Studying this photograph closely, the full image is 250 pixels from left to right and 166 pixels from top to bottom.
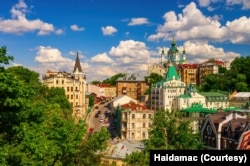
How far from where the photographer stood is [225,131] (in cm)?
4581

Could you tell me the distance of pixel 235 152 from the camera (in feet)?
56.0

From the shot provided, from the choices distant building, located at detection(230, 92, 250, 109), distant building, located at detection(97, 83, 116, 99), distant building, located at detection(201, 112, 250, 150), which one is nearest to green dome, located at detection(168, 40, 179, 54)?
distant building, located at detection(97, 83, 116, 99)

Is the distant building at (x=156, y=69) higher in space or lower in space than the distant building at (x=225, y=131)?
higher

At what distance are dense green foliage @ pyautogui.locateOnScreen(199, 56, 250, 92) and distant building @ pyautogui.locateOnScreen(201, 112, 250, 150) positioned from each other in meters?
67.0

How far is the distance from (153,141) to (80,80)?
66.0 metres

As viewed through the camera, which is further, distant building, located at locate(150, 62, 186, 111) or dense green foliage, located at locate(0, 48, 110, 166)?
distant building, located at locate(150, 62, 186, 111)

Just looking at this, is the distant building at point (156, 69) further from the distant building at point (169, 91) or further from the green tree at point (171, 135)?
the green tree at point (171, 135)

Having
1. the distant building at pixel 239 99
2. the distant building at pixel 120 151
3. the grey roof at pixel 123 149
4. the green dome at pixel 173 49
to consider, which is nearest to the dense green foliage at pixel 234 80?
the distant building at pixel 239 99

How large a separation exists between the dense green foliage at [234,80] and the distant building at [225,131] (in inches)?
2636

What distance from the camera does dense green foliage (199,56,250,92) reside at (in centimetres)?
11591

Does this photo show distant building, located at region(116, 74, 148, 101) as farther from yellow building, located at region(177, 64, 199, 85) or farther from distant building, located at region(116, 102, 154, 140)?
distant building, located at region(116, 102, 154, 140)

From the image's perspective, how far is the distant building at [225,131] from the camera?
43094 mm

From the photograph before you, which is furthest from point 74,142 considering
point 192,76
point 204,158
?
point 192,76

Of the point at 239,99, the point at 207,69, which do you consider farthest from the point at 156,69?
the point at 239,99
